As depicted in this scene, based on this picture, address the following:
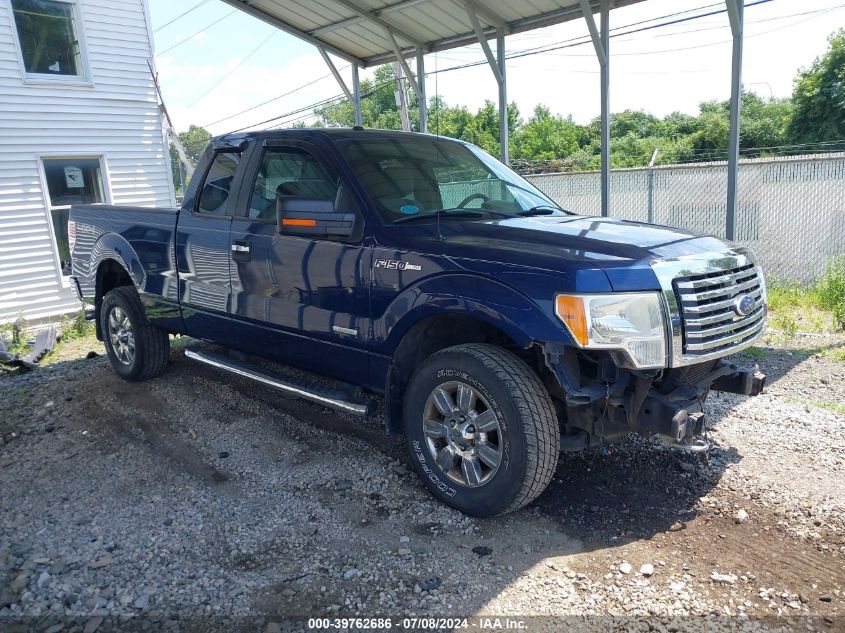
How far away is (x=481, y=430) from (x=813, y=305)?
6.86 m

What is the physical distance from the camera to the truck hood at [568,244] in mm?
3113

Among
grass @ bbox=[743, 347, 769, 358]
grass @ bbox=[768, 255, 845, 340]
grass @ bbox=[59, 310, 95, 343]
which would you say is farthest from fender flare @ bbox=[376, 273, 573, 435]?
grass @ bbox=[59, 310, 95, 343]

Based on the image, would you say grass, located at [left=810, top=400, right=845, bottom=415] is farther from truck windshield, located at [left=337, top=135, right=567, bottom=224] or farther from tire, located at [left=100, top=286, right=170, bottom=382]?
tire, located at [left=100, top=286, right=170, bottom=382]

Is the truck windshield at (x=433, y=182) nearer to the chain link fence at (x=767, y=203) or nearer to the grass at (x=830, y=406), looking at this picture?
the grass at (x=830, y=406)

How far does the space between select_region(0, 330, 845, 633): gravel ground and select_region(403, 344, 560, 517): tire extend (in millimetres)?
209

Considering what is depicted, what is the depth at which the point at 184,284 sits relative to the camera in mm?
5191

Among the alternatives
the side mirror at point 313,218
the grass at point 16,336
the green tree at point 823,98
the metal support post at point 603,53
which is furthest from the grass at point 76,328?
the green tree at point 823,98

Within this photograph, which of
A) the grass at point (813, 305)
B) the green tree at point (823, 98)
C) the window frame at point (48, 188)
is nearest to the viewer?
the grass at point (813, 305)

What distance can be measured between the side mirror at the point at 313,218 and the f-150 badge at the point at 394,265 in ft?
0.83

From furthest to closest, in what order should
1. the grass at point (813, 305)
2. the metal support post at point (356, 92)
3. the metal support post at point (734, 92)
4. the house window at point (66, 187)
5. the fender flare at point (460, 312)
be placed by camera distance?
1. the house window at point (66, 187)
2. the metal support post at point (356, 92)
3. the grass at point (813, 305)
4. the metal support post at point (734, 92)
5. the fender flare at point (460, 312)

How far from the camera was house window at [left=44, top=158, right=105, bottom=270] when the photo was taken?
458 inches

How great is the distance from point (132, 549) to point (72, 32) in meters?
11.7

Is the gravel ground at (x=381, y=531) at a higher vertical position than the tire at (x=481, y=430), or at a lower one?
lower

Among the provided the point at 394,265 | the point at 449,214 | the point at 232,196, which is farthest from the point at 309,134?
the point at 394,265
